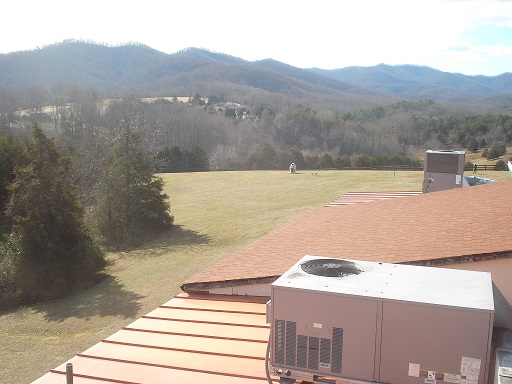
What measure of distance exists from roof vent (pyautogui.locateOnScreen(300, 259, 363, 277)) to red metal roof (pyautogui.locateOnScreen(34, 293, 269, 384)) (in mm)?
1327

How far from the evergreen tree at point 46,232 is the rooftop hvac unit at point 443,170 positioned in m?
14.5

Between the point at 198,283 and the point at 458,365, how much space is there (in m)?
5.45

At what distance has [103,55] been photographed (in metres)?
172

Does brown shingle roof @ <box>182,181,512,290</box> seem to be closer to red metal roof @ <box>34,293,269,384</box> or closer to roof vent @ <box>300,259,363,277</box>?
red metal roof @ <box>34,293,269,384</box>

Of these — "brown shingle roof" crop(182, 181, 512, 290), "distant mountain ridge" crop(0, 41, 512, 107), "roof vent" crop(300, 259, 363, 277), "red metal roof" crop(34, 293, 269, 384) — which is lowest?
"red metal roof" crop(34, 293, 269, 384)

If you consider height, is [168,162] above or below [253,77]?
below

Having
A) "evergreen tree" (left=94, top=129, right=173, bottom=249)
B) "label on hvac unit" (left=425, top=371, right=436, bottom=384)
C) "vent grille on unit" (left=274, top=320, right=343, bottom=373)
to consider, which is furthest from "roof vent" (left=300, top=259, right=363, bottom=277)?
"evergreen tree" (left=94, top=129, right=173, bottom=249)

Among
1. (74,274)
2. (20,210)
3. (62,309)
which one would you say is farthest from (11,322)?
(20,210)

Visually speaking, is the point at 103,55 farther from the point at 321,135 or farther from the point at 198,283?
the point at 198,283

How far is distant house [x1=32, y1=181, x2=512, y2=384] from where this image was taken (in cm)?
598

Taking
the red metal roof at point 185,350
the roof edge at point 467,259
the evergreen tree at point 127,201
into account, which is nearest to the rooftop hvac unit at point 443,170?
the roof edge at point 467,259

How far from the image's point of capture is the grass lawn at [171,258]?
47.9 feet

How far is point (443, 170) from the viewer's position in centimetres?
1972

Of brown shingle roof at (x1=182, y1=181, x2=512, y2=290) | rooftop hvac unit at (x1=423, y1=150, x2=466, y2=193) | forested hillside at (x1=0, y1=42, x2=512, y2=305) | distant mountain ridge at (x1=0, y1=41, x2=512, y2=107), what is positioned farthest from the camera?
distant mountain ridge at (x1=0, y1=41, x2=512, y2=107)
